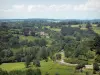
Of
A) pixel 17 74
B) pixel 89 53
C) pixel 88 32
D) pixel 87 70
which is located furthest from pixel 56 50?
pixel 88 32

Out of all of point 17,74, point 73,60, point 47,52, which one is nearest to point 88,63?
point 73,60

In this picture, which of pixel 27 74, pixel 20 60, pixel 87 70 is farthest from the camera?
pixel 20 60

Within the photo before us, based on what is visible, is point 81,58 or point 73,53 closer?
point 81,58

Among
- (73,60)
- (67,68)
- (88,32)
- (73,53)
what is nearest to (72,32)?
(88,32)

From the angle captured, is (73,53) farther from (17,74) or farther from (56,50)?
(17,74)

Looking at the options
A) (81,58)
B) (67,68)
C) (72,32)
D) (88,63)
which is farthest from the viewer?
(72,32)

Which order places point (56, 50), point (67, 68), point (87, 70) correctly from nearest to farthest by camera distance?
point (87, 70) → point (67, 68) → point (56, 50)

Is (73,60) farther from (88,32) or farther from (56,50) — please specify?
(88,32)

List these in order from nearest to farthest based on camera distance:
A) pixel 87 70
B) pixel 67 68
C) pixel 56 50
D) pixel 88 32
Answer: pixel 87 70, pixel 67 68, pixel 56 50, pixel 88 32
